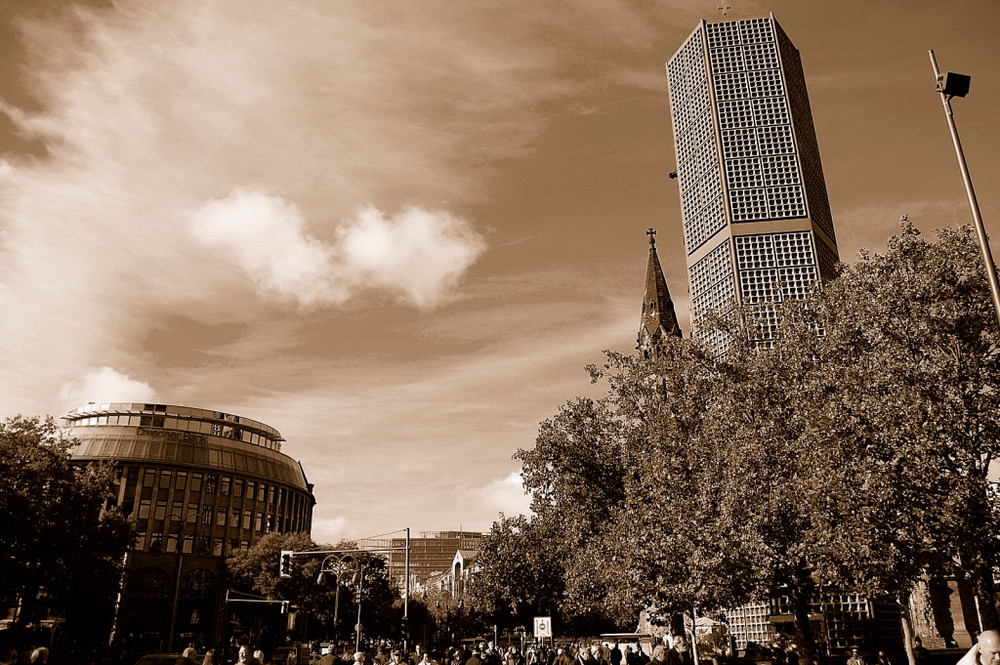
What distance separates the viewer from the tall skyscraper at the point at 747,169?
2672 inches

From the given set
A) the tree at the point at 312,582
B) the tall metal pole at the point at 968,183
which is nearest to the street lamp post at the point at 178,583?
the tree at the point at 312,582

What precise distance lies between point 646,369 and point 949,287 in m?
13.7

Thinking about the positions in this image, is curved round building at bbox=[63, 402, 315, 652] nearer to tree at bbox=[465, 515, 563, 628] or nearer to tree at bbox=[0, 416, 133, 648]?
tree at bbox=[0, 416, 133, 648]

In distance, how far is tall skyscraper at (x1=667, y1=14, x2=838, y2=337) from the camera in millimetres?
67875

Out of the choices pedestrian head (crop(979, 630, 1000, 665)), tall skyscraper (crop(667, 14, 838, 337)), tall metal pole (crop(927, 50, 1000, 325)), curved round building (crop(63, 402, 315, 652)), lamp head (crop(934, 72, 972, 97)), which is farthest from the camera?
curved round building (crop(63, 402, 315, 652))

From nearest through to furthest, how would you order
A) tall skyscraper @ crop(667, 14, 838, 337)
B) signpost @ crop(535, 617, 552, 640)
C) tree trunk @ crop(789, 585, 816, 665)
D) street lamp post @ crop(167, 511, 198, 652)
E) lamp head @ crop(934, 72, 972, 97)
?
lamp head @ crop(934, 72, 972, 97) → tree trunk @ crop(789, 585, 816, 665) → signpost @ crop(535, 617, 552, 640) → tall skyscraper @ crop(667, 14, 838, 337) → street lamp post @ crop(167, 511, 198, 652)

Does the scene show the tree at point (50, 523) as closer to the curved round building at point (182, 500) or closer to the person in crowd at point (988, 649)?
the curved round building at point (182, 500)

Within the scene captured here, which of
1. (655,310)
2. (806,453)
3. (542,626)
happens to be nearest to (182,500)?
(655,310)

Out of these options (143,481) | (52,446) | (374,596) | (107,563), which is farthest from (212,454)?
(52,446)

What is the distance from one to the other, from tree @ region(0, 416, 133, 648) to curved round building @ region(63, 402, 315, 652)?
2694 cm

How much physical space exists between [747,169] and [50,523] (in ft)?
215

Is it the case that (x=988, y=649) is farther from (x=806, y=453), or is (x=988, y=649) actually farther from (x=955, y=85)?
(x=806, y=453)

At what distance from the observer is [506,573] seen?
50.8m

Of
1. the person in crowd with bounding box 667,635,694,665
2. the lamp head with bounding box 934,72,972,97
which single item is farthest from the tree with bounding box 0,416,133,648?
the lamp head with bounding box 934,72,972,97
